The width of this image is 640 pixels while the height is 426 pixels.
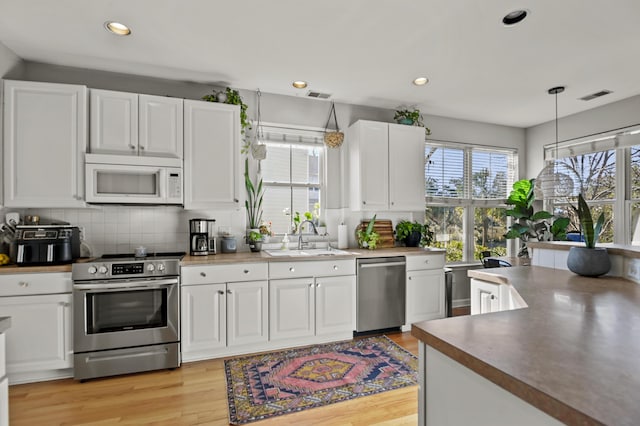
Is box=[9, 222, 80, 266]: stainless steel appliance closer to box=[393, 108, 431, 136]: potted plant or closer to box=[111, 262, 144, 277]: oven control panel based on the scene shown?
box=[111, 262, 144, 277]: oven control panel

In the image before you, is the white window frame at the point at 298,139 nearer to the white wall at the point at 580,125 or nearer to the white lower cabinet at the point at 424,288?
the white lower cabinet at the point at 424,288

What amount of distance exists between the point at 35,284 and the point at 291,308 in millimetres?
2028

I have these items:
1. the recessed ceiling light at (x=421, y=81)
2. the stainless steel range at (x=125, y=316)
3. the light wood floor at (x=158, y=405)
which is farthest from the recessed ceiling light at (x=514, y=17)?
the stainless steel range at (x=125, y=316)

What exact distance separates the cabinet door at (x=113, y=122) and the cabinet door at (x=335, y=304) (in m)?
2.16

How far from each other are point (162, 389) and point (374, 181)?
9.25ft

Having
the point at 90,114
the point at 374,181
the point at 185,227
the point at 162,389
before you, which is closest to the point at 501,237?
the point at 374,181

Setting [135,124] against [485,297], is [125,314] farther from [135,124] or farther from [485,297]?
[485,297]

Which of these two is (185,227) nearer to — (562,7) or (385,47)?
(385,47)

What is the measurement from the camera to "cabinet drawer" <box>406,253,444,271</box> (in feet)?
12.1

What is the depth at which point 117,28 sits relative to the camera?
244 cm

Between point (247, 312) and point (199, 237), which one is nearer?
point (247, 312)

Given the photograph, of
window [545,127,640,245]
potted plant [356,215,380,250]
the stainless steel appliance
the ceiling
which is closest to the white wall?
window [545,127,640,245]

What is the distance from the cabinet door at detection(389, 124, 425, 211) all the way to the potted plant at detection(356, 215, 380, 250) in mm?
334

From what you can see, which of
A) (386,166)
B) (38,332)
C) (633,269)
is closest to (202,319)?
(38,332)
